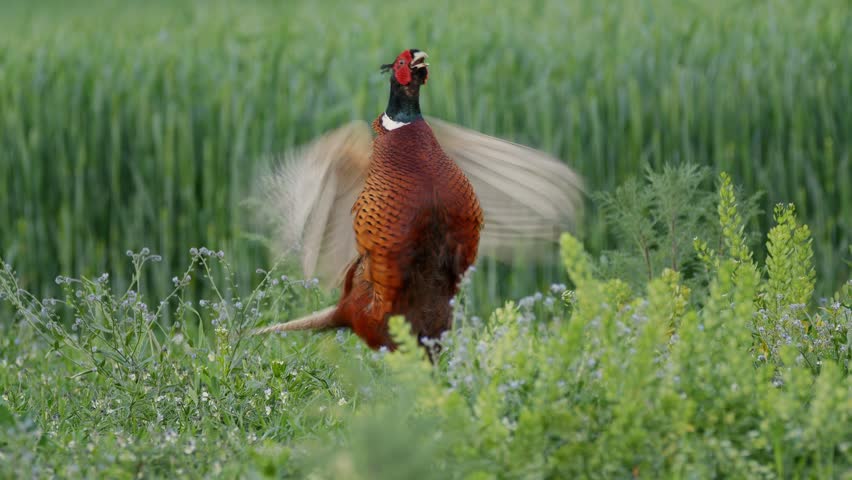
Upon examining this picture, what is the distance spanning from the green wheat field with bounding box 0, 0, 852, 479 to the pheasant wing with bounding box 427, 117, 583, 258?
31cm

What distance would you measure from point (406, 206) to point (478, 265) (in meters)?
2.46

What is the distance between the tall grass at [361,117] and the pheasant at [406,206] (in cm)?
175

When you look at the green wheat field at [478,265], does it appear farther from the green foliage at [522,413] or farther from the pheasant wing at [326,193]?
the pheasant wing at [326,193]

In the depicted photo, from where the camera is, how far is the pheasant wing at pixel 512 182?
373 cm

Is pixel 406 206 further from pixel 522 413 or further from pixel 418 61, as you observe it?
pixel 522 413

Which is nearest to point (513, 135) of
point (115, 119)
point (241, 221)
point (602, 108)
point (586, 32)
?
point (602, 108)

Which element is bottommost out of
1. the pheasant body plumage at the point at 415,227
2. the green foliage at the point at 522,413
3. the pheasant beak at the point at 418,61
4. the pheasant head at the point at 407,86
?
the green foliage at the point at 522,413

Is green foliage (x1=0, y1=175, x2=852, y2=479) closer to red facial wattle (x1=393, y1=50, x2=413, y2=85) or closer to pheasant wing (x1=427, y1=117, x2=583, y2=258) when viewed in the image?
pheasant wing (x1=427, y1=117, x2=583, y2=258)

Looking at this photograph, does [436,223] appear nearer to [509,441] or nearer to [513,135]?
[509,441]

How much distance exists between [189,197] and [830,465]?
4218mm

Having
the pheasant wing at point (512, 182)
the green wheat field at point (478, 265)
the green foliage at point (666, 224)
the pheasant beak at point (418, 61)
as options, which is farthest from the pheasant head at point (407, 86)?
the green foliage at point (666, 224)

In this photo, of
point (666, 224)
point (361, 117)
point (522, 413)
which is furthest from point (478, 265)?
point (522, 413)

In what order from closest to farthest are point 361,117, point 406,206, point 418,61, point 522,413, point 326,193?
point 522,413
point 406,206
point 418,61
point 326,193
point 361,117

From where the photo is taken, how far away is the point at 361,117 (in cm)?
587
